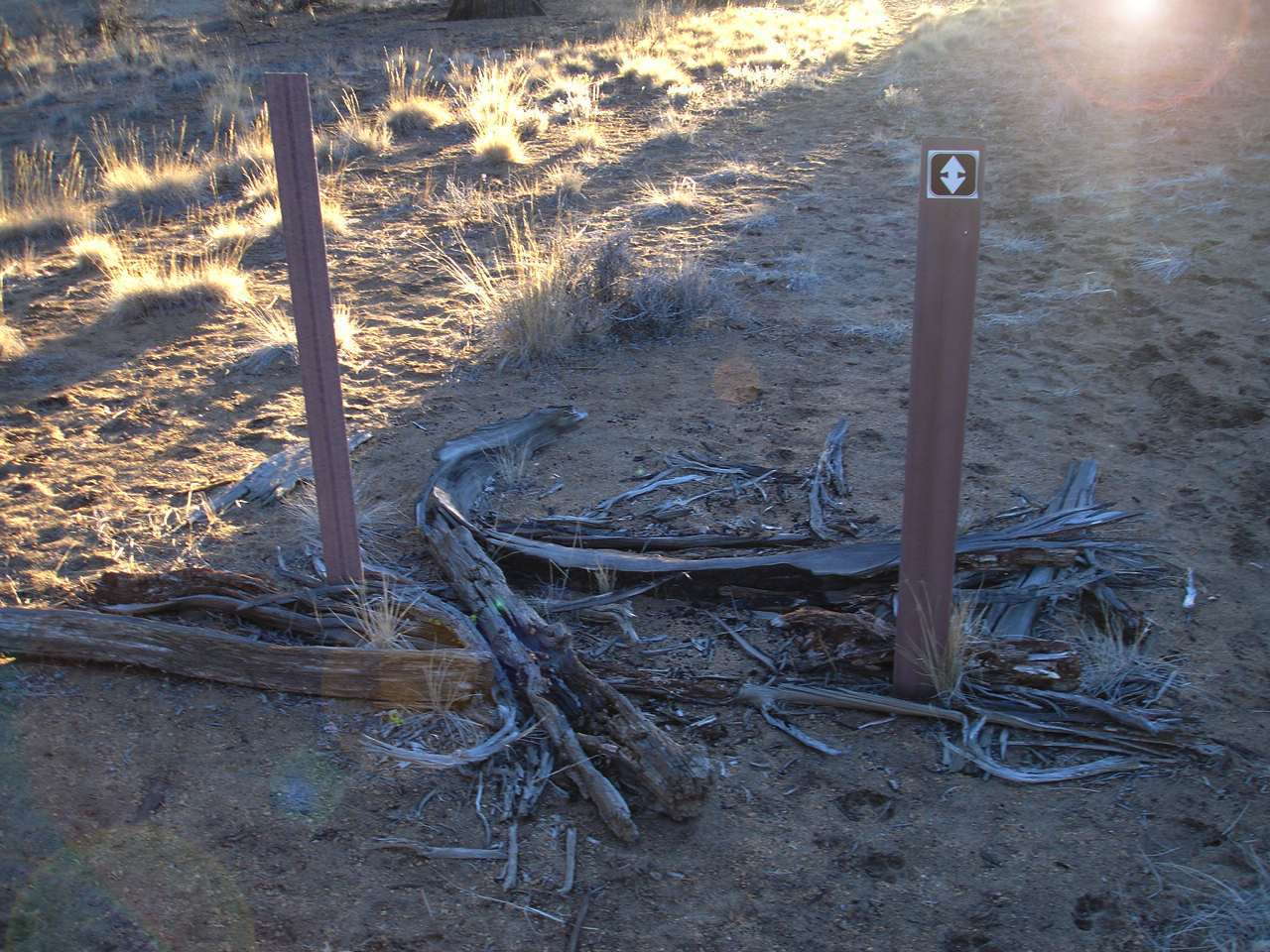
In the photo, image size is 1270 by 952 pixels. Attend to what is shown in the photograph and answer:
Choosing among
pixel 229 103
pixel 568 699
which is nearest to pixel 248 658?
pixel 568 699

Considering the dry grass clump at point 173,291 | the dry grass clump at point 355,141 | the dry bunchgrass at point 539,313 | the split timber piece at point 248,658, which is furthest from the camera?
the dry grass clump at point 355,141

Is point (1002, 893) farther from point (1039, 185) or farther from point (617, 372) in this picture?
point (1039, 185)

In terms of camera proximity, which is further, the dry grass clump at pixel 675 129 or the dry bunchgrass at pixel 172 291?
the dry grass clump at pixel 675 129

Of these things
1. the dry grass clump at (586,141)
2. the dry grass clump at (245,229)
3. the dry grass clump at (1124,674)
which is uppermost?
the dry grass clump at (586,141)

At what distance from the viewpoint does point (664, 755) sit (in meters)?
2.40

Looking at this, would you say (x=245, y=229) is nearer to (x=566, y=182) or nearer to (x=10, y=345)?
(x=10, y=345)

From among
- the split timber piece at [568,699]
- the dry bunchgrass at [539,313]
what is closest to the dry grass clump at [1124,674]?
the split timber piece at [568,699]

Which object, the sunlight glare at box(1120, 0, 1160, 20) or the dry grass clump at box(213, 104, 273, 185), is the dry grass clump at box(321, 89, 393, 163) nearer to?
the dry grass clump at box(213, 104, 273, 185)

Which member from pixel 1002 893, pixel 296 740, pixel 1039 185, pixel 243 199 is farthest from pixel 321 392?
pixel 1039 185

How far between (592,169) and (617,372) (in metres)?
5.40

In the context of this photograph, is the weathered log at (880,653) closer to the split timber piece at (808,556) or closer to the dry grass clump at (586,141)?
the split timber piece at (808,556)

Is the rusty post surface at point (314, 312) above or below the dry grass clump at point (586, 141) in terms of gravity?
below

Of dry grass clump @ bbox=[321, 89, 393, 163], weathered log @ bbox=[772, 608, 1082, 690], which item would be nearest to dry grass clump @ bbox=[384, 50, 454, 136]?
dry grass clump @ bbox=[321, 89, 393, 163]

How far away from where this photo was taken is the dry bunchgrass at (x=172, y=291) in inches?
251
